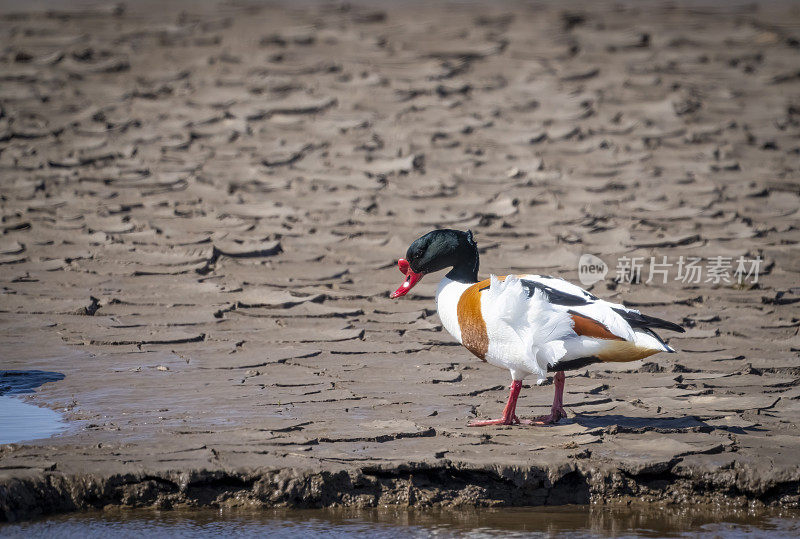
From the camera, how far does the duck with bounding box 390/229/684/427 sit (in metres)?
3.75

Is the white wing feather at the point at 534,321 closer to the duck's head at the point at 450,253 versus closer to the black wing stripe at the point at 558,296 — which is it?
the black wing stripe at the point at 558,296

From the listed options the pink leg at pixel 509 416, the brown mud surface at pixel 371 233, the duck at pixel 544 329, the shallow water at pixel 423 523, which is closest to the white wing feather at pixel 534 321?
the duck at pixel 544 329

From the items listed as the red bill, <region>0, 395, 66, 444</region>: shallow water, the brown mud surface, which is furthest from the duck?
<region>0, 395, 66, 444</region>: shallow water

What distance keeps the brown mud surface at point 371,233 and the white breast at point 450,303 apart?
13.4 inches

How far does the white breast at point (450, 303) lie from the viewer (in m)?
4.04

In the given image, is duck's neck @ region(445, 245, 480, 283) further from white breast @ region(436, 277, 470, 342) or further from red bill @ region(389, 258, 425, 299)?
red bill @ region(389, 258, 425, 299)

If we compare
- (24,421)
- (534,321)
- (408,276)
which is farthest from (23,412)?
(534,321)

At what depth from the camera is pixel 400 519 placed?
3.34 meters

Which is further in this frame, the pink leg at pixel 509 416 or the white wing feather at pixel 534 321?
the pink leg at pixel 509 416

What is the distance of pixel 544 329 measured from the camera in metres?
3.77

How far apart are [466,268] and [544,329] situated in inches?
20.7

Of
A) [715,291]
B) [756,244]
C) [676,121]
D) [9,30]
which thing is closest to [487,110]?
[676,121]

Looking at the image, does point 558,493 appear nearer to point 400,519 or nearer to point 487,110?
point 400,519

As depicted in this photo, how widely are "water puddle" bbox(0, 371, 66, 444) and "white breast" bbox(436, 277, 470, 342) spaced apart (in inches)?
57.3
